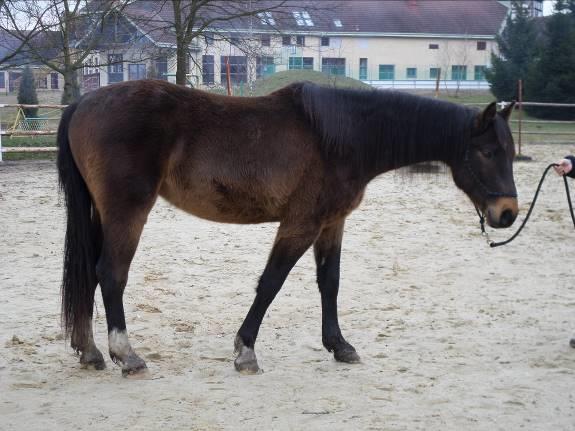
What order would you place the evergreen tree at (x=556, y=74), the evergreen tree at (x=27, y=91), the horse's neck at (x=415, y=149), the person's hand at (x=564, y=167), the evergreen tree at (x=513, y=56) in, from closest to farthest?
the horse's neck at (x=415, y=149)
the person's hand at (x=564, y=167)
the evergreen tree at (x=556, y=74)
the evergreen tree at (x=27, y=91)
the evergreen tree at (x=513, y=56)

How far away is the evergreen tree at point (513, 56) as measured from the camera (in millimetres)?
27453

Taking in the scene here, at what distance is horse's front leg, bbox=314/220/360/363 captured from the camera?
4.59 meters

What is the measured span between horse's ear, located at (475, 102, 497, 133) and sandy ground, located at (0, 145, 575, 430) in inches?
21.5

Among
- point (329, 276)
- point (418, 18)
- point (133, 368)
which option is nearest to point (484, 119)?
point (329, 276)

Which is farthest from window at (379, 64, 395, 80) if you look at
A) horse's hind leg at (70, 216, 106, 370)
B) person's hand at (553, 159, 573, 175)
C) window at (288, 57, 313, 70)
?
horse's hind leg at (70, 216, 106, 370)

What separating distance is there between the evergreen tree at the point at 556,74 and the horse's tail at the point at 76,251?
21.9 m

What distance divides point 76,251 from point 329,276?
64.6 inches

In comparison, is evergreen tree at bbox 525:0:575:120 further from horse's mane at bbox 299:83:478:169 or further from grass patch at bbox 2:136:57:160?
horse's mane at bbox 299:83:478:169

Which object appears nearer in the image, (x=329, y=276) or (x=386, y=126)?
(x=386, y=126)

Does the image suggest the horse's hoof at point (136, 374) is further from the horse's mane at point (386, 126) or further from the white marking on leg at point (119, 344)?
the horse's mane at point (386, 126)

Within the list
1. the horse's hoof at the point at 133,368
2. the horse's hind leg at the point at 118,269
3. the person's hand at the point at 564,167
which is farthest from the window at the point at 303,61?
the horse's hoof at the point at 133,368

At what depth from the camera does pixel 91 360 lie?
4.30 meters

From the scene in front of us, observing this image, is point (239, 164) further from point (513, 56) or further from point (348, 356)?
point (513, 56)

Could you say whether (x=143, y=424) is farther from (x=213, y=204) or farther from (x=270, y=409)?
(x=213, y=204)
